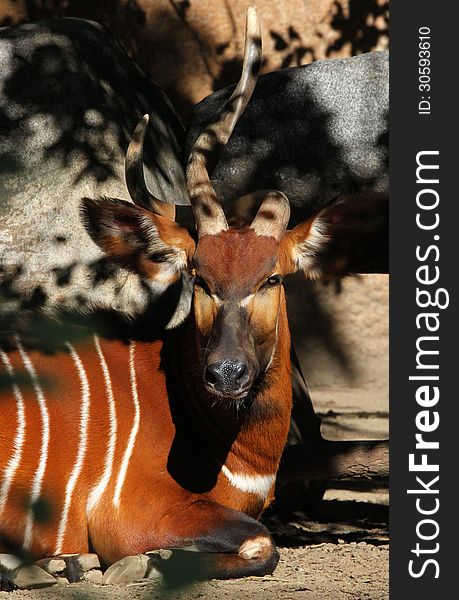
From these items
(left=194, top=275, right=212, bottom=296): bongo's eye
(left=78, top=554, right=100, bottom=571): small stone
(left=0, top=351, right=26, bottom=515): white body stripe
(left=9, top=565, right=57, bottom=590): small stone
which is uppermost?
(left=194, top=275, right=212, bottom=296): bongo's eye

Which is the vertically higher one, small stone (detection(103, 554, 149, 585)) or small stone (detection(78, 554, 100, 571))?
small stone (detection(78, 554, 100, 571))

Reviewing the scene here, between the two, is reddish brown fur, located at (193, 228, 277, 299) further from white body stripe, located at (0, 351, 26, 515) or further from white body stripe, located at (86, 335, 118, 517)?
white body stripe, located at (0, 351, 26, 515)

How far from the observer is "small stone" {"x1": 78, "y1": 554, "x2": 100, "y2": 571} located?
403cm

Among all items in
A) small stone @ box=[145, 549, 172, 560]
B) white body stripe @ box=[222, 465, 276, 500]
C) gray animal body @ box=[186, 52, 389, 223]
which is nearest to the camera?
small stone @ box=[145, 549, 172, 560]

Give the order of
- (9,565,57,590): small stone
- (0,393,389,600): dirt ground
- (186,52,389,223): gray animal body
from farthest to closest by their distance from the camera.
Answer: (186,52,389,223): gray animal body < (9,565,57,590): small stone < (0,393,389,600): dirt ground

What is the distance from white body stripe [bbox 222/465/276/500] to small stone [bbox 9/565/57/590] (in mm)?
820

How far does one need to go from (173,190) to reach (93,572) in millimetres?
2466

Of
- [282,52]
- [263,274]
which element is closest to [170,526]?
[263,274]

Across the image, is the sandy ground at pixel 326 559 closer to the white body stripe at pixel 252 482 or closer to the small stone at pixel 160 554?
the small stone at pixel 160 554

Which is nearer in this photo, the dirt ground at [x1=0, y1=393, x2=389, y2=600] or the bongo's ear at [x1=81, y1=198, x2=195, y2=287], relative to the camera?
the dirt ground at [x1=0, y1=393, x2=389, y2=600]

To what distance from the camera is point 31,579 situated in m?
3.79

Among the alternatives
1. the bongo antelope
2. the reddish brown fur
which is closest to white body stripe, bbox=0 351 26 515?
the bongo antelope

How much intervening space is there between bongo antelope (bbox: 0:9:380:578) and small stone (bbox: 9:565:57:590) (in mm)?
112

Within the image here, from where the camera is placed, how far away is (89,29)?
5.85 m
